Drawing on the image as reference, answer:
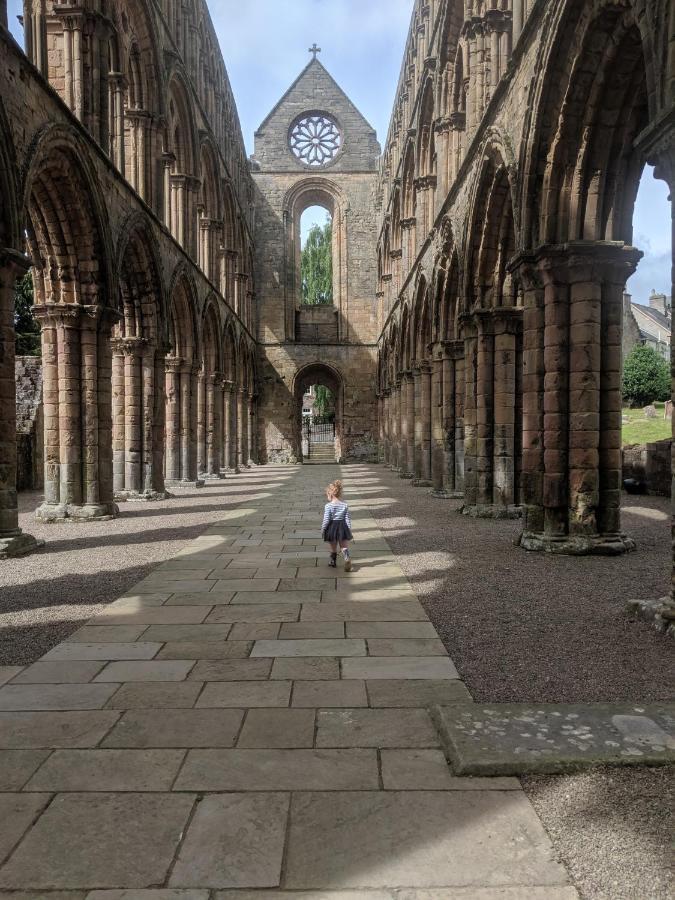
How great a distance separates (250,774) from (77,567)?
16.9 feet

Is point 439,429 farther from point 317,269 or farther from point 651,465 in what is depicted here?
point 317,269

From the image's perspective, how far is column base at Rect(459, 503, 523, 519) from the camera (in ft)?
36.7

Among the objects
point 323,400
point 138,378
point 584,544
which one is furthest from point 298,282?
point 584,544

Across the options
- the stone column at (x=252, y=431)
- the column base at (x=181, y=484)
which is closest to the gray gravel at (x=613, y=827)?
the column base at (x=181, y=484)

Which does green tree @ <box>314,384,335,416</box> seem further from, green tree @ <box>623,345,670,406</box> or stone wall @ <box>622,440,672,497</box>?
stone wall @ <box>622,440,672,497</box>

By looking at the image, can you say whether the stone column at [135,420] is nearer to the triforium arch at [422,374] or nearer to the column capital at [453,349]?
the column capital at [453,349]

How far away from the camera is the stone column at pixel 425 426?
18266mm

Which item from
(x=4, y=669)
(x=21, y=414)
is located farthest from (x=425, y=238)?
(x=4, y=669)

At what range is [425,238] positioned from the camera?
17.7 meters

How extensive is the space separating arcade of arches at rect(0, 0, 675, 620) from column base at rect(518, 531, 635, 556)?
45 millimetres

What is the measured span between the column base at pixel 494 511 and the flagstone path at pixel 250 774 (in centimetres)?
634

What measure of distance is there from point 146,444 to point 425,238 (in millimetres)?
9037

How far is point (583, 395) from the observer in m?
7.79

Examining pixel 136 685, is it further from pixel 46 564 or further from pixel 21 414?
pixel 21 414
